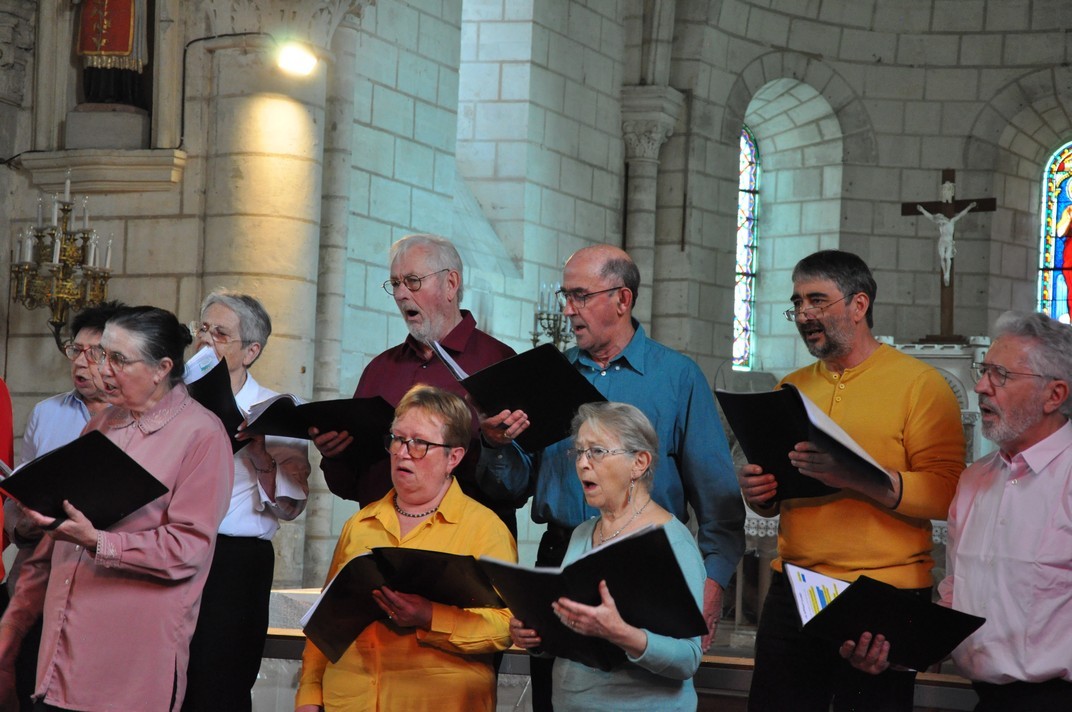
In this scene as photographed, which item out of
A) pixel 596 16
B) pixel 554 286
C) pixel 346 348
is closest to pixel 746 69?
pixel 596 16

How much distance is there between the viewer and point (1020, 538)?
3029mm

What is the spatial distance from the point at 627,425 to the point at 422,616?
633 millimetres

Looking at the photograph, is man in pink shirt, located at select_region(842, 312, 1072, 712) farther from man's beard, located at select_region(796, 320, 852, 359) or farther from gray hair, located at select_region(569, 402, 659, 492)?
gray hair, located at select_region(569, 402, 659, 492)

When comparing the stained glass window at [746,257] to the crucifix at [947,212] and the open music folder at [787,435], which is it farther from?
the open music folder at [787,435]

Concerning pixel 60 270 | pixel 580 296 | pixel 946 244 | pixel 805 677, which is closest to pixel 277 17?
pixel 60 270

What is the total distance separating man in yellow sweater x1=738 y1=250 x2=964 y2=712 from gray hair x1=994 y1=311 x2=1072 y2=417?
320 mm

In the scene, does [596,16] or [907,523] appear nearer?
[907,523]

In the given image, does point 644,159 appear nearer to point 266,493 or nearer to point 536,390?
point 266,493

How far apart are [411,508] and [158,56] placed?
4565 millimetres

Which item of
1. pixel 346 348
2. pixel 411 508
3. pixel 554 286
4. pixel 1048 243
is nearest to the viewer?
pixel 411 508

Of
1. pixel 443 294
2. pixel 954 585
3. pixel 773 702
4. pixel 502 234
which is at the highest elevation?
pixel 502 234

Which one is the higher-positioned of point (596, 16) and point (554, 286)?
point (596, 16)

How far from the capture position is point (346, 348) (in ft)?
26.3

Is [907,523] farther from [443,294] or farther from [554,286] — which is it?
[554,286]
